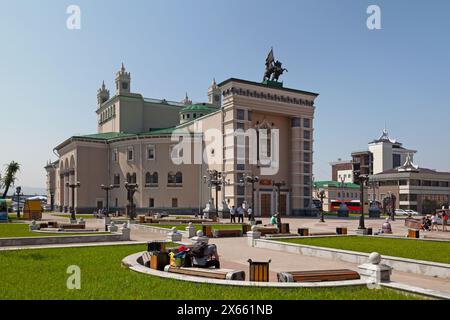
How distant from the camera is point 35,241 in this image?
70.7 feet

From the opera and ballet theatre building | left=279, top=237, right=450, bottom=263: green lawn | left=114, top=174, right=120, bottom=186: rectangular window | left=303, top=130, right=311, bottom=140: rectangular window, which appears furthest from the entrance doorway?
left=279, top=237, right=450, bottom=263: green lawn

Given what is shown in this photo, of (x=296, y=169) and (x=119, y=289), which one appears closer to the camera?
(x=119, y=289)

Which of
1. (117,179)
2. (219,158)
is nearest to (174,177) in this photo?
(219,158)

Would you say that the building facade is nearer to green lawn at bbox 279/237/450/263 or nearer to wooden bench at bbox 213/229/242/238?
wooden bench at bbox 213/229/242/238

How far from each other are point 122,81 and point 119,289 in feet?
227

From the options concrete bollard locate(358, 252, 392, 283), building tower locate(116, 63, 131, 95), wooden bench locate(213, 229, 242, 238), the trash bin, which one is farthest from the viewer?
building tower locate(116, 63, 131, 95)

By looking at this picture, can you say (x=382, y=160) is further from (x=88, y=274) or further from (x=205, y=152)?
(x=88, y=274)

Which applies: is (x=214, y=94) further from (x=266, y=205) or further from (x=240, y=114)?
(x=266, y=205)

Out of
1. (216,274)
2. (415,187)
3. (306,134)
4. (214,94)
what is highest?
(214,94)

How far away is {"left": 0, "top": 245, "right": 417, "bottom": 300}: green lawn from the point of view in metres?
9.41

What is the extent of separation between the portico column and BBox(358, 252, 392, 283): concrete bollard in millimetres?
48456

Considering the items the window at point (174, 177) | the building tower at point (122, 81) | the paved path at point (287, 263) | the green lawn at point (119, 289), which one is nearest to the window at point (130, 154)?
the window at point (174, 177)

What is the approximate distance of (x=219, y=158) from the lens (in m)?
56.3

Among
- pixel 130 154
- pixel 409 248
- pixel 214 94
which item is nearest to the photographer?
pixel 409 248
